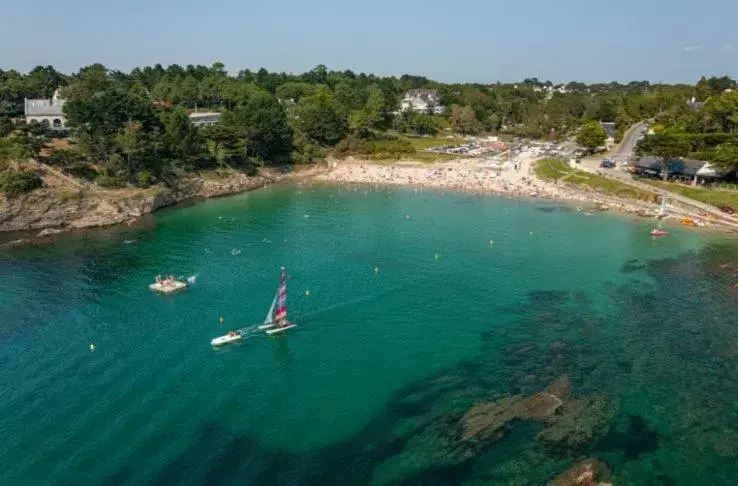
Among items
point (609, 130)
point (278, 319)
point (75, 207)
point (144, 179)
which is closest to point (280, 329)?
point (278, 319)

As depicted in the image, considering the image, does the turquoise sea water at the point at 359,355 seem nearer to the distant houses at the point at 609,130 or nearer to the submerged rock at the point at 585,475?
the submerged rock at the point at 585,475

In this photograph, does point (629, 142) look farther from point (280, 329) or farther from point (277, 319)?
point (280, 329)

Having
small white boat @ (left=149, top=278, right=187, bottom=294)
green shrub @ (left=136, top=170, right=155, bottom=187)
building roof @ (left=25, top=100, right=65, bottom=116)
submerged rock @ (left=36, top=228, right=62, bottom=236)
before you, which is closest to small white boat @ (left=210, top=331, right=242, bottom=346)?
small white boat @ (left=149, top=278, right=187, bottom=294)

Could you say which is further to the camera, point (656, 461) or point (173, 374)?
point (173, 374)

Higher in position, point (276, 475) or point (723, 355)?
point (723, 355)

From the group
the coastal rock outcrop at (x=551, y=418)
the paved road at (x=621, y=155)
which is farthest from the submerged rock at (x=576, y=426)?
the paved road at (x=621, y=155)

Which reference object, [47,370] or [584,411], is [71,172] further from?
[584,411]

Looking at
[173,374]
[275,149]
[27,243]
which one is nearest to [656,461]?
[173,374]
